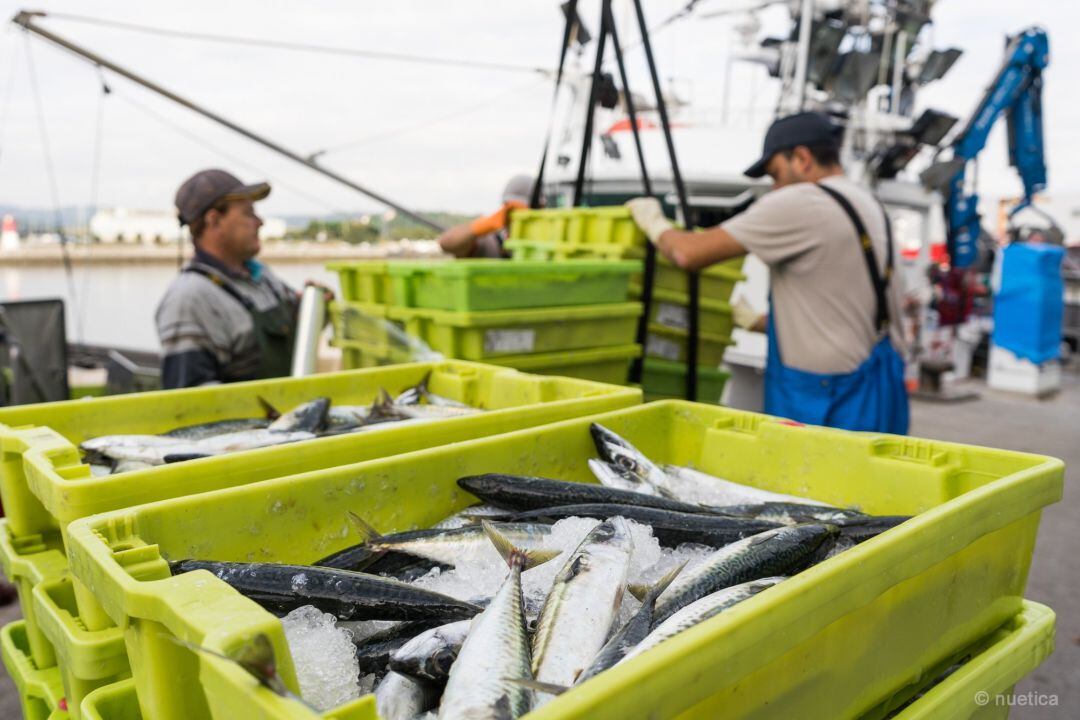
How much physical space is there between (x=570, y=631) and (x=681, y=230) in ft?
9.31

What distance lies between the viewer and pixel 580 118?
34.5ft

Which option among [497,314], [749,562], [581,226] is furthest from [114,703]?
[581,226]

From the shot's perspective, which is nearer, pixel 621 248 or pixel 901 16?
pixel 621 248

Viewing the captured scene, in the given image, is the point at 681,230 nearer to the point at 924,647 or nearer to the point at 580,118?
the point at 924,647

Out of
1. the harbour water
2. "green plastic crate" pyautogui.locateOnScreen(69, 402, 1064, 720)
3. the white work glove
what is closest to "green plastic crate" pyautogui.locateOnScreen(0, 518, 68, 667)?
"green plastic crate" pyautogui.locateOnScreen(69, 402, 1064, 720)

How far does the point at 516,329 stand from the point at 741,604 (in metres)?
2.33

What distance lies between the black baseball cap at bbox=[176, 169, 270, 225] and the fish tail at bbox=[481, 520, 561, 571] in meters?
2.75

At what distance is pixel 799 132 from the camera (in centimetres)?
362

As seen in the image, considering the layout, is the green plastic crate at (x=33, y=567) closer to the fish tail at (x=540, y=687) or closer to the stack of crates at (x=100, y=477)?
the stack of crates at (x=100, y=477)

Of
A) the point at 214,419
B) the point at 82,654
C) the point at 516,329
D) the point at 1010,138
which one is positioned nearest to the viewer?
the point at 82,654

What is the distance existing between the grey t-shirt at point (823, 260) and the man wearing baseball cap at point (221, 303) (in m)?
2.28

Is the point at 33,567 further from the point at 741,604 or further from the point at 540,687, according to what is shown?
the point at 741,604

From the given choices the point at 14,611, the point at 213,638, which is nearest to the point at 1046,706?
the point at 213,638

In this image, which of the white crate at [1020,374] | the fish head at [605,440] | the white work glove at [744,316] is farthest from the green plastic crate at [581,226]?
the white crate at [1020,374]
